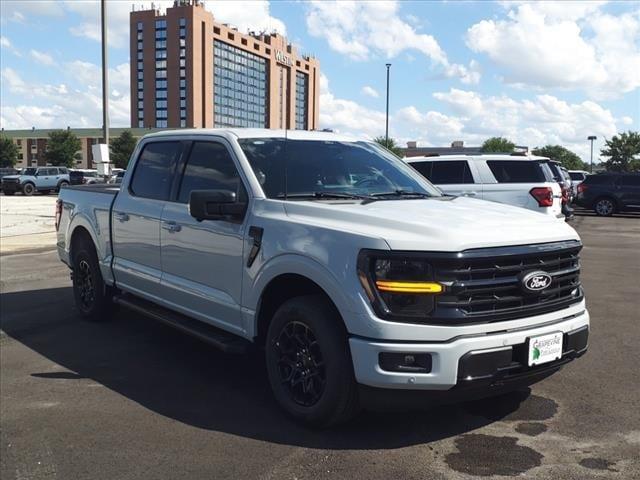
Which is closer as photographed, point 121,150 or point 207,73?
point 121,150

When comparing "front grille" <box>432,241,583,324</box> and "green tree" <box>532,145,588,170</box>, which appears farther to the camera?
"green tree" <box>532,145,588,170</box>

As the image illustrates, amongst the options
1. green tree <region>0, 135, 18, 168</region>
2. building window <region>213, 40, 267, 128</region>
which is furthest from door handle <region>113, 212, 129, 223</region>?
building window <region>213, 40, 267, 128</region>

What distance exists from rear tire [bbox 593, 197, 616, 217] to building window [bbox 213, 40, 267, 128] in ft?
397

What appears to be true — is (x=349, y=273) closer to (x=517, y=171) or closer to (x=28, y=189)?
(x=517, y=171)

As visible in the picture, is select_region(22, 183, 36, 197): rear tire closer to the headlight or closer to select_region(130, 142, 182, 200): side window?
select_region(130, 142, 182, 200): side window

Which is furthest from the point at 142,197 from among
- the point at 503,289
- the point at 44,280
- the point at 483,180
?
the point at 483,180

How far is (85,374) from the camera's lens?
530cm

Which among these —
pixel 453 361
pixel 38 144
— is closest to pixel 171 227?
→ pixel 453 361

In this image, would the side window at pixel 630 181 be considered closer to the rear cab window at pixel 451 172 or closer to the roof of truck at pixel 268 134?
the rear cab window at pixel 451 172

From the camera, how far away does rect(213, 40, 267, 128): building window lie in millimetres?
146250

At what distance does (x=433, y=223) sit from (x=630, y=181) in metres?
24.6

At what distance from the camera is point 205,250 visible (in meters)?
4.86

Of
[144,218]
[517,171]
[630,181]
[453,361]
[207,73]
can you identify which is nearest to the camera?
[453,361]

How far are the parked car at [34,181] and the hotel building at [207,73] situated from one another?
93107 millimetres
